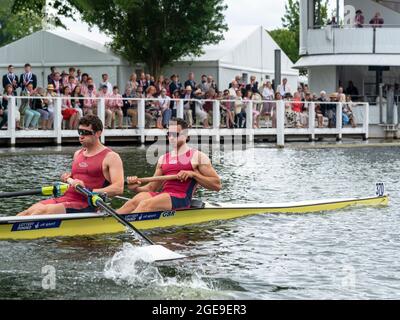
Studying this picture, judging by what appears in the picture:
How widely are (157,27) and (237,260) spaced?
107 ft

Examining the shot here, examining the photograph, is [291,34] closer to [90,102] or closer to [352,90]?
[352,90]

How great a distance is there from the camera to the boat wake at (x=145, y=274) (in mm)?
11336

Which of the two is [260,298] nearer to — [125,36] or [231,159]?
[231,159]

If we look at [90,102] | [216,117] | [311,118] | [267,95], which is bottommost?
[311,118]

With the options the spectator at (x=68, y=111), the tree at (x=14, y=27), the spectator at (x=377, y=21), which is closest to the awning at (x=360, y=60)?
the spectator at (x=377, y=21)

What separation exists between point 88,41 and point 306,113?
455 inches

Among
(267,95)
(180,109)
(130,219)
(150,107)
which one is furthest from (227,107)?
(130,219)

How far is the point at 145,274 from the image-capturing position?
11.9 meters

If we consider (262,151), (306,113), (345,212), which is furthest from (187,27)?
(345,212)

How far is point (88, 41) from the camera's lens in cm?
4281

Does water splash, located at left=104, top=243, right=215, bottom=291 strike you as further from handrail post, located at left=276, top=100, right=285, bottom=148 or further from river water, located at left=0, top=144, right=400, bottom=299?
handrail post, located at left=276, top=100, right=285, bottom=148

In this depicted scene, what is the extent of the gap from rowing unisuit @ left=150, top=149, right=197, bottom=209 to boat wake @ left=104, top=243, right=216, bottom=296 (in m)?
2.13

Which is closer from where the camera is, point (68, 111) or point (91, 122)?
point (91, 122)

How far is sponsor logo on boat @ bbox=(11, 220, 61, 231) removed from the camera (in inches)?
524
